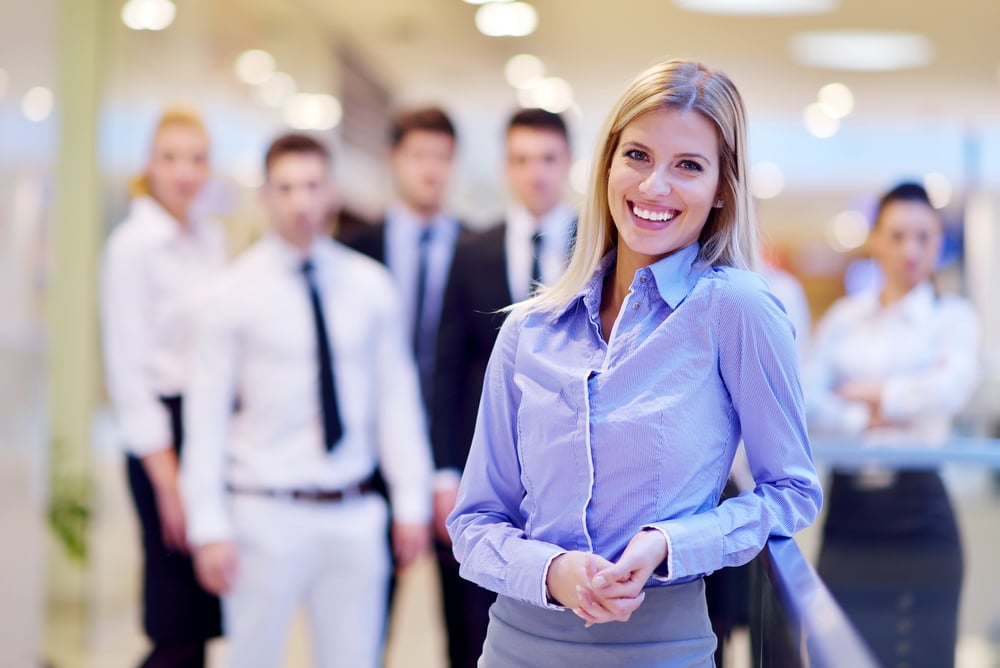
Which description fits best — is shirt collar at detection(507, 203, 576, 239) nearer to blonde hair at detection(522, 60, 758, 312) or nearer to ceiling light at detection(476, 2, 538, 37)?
blonde hair at detection(522, 60, 758, 312)

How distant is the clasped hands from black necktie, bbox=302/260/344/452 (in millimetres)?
2096

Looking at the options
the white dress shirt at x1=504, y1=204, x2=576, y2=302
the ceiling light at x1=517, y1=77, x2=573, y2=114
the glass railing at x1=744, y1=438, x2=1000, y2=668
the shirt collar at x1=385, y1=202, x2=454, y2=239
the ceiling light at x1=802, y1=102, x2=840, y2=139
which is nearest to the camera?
the white dress shirt at x1=504, y1=204, x2=576, y2=302

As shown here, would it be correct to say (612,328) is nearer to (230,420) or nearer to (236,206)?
(230,420)

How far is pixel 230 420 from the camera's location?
371 centimetres

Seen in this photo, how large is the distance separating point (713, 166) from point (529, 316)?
34 cm

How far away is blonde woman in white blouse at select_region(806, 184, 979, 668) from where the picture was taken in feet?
12.8

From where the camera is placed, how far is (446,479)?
12.8ft

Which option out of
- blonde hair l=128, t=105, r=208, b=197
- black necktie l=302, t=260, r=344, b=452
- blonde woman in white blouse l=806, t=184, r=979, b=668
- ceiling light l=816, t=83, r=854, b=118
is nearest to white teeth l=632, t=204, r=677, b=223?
black necktie l=302, t=260, r=344, b=452

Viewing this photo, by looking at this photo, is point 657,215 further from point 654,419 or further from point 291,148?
point 291,148

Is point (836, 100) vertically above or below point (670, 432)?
above

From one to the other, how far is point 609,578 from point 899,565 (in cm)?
270

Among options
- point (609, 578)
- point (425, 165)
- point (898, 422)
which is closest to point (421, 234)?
point (425, 165)

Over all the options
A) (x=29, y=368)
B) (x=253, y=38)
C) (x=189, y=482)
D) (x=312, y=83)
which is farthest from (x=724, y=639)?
(x=312, y=83)

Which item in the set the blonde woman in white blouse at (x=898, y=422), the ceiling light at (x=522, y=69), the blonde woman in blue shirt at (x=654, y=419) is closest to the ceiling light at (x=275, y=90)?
the ceiling light at (x=522, y=69)
